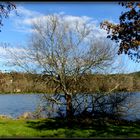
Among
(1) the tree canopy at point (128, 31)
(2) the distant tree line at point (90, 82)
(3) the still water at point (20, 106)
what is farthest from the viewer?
(3) the still water at point (20, 106)

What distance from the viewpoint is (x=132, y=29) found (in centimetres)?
1220

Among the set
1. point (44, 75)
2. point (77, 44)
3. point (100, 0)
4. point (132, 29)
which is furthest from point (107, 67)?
point (100, 0)

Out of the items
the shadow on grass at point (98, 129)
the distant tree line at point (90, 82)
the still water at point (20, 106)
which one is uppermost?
the distant tree line at point (90, 82)

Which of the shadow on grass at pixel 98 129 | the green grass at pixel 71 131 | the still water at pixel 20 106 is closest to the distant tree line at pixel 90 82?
the still water at pixel 20 106

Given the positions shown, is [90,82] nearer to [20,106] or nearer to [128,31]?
[128,31]

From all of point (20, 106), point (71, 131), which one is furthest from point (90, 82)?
point (20, 106)

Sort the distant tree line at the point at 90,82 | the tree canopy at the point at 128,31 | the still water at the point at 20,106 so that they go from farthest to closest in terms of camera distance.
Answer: the still water at the point at 20,106, the distant tree line at the point at 90,82, the tree canopy at the point at 128,31

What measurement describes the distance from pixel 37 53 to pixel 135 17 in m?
13.3

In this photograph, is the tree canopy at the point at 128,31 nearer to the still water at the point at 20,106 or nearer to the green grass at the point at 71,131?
the green grass at the point at 71,131

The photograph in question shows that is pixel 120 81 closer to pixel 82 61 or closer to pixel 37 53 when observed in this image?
pixel 82 61

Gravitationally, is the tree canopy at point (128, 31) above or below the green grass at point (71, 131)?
above

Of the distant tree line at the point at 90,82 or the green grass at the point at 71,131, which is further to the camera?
the distant tree line at the point at 90,82

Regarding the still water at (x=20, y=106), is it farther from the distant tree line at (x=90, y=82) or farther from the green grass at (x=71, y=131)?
the green grass at (x=71, y=131)

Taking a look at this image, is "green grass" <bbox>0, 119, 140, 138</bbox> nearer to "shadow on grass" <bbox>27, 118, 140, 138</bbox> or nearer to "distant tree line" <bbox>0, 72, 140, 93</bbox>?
"shadow on grass" <bbox>27, 118, 140, 138</bbox>
